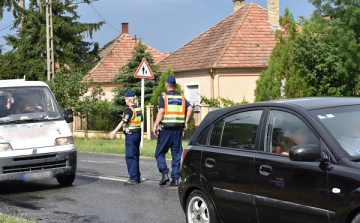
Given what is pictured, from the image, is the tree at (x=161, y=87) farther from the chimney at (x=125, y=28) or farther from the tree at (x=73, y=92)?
the chimney at (x=125, y=28)

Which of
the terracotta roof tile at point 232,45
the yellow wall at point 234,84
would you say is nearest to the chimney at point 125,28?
the terracotta roof tile at point 232,45

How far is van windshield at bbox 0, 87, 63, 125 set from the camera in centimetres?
1304

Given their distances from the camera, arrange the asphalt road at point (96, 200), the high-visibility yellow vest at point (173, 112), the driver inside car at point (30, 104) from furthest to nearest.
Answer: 1. the driver inside car at point (30, 104)
2. the high-visibility yellow vest at point (173, 112)
3. the asphalt road at point (96, 200)

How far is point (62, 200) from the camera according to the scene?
11523 mm

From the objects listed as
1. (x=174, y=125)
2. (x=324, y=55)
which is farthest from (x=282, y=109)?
(x=324, y=55)

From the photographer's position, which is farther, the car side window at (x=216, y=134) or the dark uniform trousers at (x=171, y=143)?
the dark uniform trousers at (x=171, y=143)

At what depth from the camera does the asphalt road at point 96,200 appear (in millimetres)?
9703

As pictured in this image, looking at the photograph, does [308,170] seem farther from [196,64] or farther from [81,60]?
[81,60]

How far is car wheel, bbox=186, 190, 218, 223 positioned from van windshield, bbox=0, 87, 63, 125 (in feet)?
19.5

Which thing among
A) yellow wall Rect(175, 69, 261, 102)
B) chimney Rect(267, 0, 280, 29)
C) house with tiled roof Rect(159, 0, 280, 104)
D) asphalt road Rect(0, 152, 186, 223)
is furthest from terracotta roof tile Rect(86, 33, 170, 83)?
asphalt road Rect(0, 152, 186, 223)

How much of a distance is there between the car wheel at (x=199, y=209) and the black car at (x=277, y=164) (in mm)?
11

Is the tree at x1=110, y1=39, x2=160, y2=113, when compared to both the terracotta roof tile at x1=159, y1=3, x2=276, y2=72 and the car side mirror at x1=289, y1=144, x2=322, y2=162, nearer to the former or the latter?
the terracotta roof tile at x1=159, y1=3, x2=276, y2=72

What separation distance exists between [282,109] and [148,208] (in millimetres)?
4009

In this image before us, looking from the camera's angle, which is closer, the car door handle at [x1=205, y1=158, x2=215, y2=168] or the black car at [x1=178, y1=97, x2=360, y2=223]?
the black car at [x1=178, y1=97, x2=360, y2=223]
